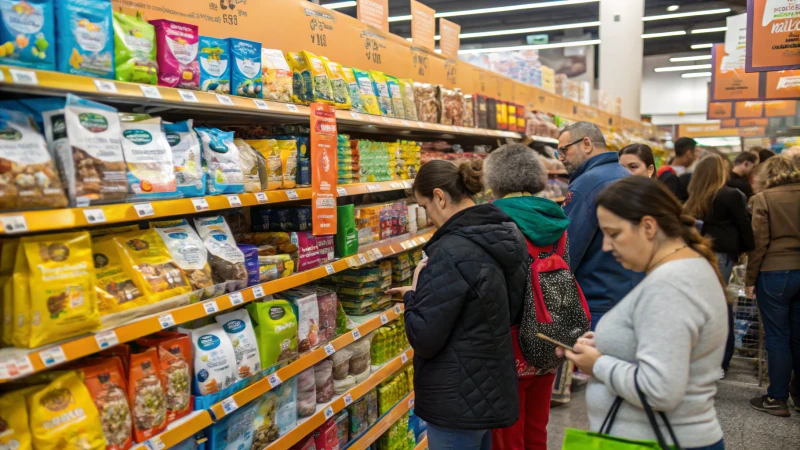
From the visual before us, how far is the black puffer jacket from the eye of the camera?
233 centimetres

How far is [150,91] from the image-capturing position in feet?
6.27

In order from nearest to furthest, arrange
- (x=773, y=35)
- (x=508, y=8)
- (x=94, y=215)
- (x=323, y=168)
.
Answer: (x=94, y=215) < (x=323, y=168) < (x=773, y=35) < (x=508, y=8)

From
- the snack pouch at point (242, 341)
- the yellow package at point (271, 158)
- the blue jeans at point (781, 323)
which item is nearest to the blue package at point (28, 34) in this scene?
the yellow package at point (271, 158)

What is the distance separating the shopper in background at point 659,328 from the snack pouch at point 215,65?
144cm

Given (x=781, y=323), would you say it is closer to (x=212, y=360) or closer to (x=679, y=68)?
(x=212, y=360)

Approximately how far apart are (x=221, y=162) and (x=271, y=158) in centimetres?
34

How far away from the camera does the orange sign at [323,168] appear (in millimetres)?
2781

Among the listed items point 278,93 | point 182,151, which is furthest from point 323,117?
point 182,151

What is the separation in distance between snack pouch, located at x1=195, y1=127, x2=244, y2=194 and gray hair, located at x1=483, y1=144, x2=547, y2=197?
133 cm

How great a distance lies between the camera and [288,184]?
274cm

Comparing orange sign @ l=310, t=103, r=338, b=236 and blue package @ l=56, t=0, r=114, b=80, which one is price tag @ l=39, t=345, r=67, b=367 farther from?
orange sign @ l=310, t=103, r=338, b=236

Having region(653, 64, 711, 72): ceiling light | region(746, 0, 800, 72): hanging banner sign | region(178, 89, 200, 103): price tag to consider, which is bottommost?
region(178, 89, 200, 103): price tag

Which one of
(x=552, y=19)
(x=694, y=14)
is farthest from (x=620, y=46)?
(x=694, y=14)

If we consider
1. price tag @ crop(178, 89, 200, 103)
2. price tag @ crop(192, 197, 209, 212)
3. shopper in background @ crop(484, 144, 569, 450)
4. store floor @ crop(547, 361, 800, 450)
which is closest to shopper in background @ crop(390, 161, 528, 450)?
shopper in background @ crop(484, 144, 569, 450)
